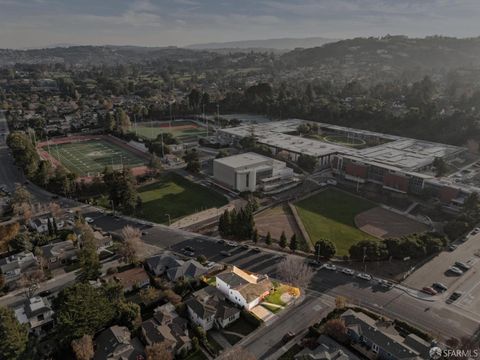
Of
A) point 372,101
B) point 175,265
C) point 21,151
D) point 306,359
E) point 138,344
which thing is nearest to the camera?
point 306,359

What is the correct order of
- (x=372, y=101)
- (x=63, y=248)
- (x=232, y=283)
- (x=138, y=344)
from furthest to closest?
(x=372, y=101), (x=63, y=248), (x=232, y=283), (x=138, y=344)

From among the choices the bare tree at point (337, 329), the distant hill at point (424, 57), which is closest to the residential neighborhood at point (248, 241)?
the bare tree at point (337, 329)

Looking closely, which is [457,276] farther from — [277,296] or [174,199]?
[174,199]

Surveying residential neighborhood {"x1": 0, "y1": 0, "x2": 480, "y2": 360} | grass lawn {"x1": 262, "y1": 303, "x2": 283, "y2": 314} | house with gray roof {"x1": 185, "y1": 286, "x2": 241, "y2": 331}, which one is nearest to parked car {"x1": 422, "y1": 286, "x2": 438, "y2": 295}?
residential neighborhood {"x1": 0, "y1": 0, "x2": 480, "y2": 360}

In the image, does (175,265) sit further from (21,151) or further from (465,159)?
(465,159)

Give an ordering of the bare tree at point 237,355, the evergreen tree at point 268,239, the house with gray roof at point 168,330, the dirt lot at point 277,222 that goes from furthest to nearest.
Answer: the dirt lot at point 277,222
the evergreen tree at point 268,239
the house with gray roof at point 168,330
the bare tree at point 237,355

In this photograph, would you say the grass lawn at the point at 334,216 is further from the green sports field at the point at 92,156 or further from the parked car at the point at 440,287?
the green sports field at the point at 92,156

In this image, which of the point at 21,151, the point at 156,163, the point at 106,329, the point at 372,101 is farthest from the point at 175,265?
the point at 372,101
